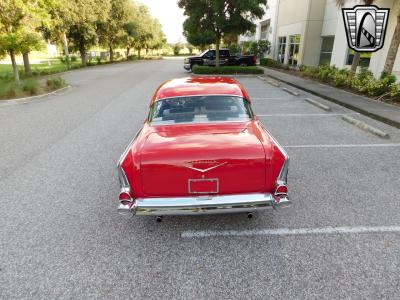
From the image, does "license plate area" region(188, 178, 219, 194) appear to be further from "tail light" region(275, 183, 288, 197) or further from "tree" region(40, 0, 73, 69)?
"tree" region(40, 0, 73, 69)

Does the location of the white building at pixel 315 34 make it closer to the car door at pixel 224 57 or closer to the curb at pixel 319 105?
the curb at pixel 319 105

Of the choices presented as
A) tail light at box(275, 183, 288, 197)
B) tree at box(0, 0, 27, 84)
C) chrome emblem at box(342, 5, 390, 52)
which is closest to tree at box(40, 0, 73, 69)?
tree at box(0, 0, 27, 84)

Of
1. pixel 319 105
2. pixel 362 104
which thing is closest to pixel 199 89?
pixel 319 105

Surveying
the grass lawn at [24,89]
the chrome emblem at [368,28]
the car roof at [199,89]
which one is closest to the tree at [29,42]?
the grass lawn at [24,89]

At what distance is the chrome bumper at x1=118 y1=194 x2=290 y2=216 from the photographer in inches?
118

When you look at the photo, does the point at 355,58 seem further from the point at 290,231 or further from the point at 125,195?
the point at 125,195

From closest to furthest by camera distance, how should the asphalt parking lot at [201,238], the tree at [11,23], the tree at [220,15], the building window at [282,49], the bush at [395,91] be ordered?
the asphalt parking lot at [201,238] → the bush at [395,91] → the tree at [11,23] → the tree at [220,15] → the building window at [282,49]

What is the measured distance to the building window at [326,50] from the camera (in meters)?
21.1

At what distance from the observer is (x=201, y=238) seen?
11.1ft

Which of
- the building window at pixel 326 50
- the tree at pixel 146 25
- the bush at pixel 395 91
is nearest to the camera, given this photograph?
the bush at pixel 395 91

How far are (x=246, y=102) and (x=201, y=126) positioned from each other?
1.01 meters

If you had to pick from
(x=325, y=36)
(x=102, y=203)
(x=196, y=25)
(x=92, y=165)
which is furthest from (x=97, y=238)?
(x=325, y=36)

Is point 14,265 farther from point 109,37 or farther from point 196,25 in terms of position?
point 109,37

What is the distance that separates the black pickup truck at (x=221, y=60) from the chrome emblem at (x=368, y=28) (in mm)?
10976
